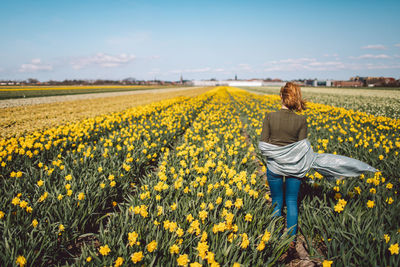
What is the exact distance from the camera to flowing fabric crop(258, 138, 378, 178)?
256 centimetres

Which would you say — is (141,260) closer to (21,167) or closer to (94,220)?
(94,220)

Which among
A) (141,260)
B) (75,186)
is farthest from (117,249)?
(75,186)

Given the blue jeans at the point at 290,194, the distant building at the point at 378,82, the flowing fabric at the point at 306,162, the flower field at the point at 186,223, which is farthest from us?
the distant building at the point at 378,82

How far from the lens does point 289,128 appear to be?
2674 millimetres

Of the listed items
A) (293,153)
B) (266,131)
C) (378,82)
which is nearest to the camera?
(293,153)

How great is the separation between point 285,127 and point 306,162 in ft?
1.75

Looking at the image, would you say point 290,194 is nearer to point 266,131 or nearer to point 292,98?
point 266,131

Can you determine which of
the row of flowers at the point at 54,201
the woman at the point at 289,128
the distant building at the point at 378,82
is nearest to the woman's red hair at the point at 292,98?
the woman at the point at 289,128

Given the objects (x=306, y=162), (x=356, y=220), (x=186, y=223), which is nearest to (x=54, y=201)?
(x=186, y=223)

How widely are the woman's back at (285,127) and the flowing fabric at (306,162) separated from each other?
0.30 feet

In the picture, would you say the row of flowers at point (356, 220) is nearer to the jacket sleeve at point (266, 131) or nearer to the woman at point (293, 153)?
the woman at point (293, 153)

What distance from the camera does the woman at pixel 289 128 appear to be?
2.64 meters

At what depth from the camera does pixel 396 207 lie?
2713mm

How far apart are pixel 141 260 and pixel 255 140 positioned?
5.43 m
